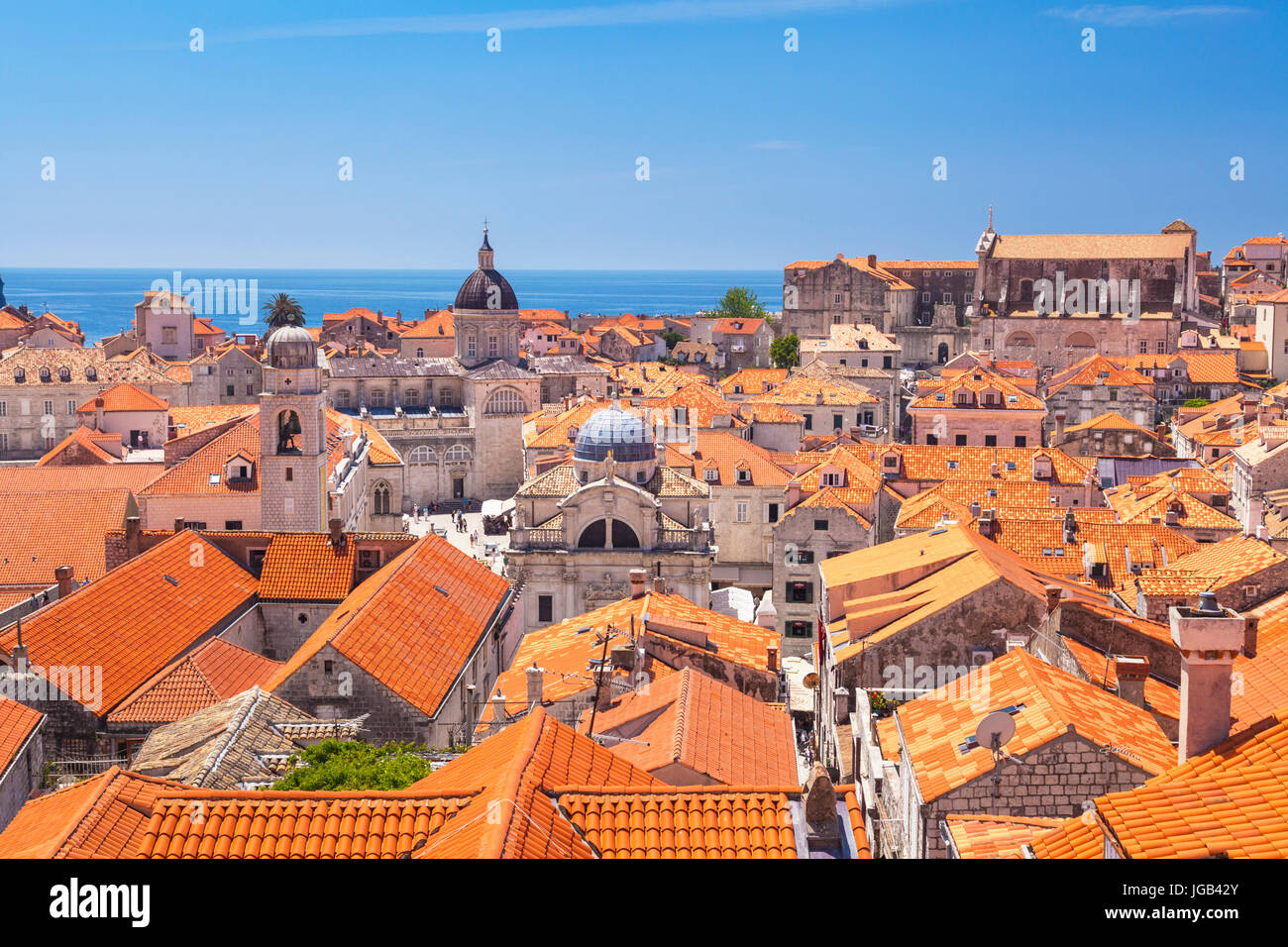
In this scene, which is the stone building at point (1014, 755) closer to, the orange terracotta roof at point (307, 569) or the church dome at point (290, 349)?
the orange terracotta roof at point (307, 569)

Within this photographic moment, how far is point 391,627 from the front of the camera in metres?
23.8

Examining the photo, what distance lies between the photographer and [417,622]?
81.9 feet

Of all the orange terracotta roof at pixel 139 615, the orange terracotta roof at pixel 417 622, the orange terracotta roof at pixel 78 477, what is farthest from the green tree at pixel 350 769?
the orange terracotta roof at pixel 78 477

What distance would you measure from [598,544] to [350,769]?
20252mm

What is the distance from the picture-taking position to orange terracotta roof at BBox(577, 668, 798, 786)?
15.9 metres

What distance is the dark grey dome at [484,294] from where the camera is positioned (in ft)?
217

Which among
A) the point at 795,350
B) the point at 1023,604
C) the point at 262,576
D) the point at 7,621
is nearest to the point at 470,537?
the point at 262,576

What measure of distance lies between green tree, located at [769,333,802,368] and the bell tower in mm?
54696

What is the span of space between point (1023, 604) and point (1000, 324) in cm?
7101

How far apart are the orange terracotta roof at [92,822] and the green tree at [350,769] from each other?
7.60ft

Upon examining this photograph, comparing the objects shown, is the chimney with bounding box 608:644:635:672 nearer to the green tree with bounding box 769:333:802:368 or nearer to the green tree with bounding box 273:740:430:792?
the green tree with bounding box 273:740:430:792

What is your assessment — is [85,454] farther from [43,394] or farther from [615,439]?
[615,439]

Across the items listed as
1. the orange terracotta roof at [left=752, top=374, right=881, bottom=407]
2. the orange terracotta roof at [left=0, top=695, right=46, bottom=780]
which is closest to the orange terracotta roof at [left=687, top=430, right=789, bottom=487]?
the orange terracotta roof at [left=752, top=374, right=881, bottom=407]

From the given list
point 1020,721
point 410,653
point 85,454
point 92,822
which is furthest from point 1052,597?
point 85,454
